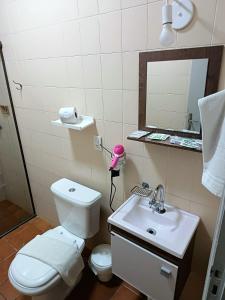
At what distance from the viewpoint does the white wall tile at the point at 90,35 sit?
1.23 m

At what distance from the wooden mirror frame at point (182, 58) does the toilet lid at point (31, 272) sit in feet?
3.66

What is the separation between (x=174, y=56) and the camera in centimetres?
103

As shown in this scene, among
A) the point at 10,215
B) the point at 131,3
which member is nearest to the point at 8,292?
the point at 10,215

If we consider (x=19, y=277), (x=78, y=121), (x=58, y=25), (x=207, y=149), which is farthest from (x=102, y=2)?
(x=19, y=277)

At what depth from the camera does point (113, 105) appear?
1.33 meters

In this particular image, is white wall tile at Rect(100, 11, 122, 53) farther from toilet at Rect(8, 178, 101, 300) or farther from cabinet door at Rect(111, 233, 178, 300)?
cabinet door at Rect(111, 233, 178, 300)

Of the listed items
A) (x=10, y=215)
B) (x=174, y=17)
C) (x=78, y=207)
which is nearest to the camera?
(x=174, y=17)

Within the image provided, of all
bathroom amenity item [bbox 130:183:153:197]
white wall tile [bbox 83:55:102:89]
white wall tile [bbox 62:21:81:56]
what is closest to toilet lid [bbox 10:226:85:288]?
bathroom amenity item [bbox 130:183:153:197]

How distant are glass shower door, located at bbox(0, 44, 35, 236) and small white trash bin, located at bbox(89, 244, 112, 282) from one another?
114 centimetres

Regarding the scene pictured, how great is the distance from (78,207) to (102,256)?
1.65ft

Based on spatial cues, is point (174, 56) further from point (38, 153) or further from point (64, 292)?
point (64, 292)

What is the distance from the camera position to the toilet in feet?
4.26

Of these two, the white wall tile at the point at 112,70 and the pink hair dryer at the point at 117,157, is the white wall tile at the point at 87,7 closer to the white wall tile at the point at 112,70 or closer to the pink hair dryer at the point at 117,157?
the white wall tile at the point at 112,70

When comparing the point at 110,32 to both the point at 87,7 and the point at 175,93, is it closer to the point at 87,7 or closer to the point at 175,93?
the point at 87,7
